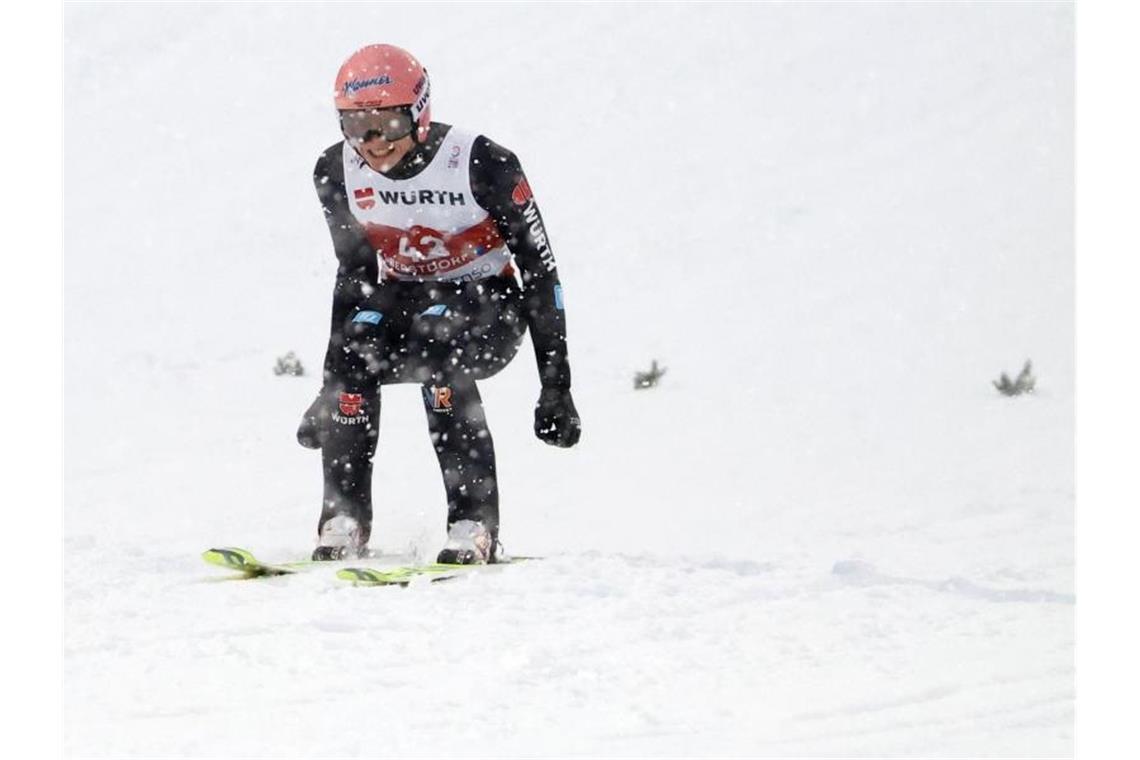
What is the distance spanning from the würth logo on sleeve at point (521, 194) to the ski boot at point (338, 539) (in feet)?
4.15

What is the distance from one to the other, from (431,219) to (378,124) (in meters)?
0.38

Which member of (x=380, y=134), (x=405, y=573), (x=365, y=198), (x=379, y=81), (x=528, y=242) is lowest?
(x=405, y=573)

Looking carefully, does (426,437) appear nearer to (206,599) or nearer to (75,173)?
(206,599)

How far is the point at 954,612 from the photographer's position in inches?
183

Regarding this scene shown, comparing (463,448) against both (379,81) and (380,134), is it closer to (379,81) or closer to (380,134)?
(380,134)

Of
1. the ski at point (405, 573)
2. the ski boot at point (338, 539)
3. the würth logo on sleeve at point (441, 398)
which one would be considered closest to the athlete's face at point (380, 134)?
the würth logo on sleeve at point (441, 398)

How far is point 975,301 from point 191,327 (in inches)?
259

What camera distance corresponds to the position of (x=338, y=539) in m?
5.27

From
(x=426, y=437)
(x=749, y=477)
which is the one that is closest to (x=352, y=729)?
(x=749, y=477)

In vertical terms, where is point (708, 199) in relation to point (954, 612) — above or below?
above

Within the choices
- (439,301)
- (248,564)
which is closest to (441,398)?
(439,301)

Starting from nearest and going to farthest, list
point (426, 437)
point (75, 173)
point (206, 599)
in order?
point (206, 599) < point (426, 437) < point (75, 173)

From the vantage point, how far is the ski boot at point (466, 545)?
503 centimetres

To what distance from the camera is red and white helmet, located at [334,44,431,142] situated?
491cm
